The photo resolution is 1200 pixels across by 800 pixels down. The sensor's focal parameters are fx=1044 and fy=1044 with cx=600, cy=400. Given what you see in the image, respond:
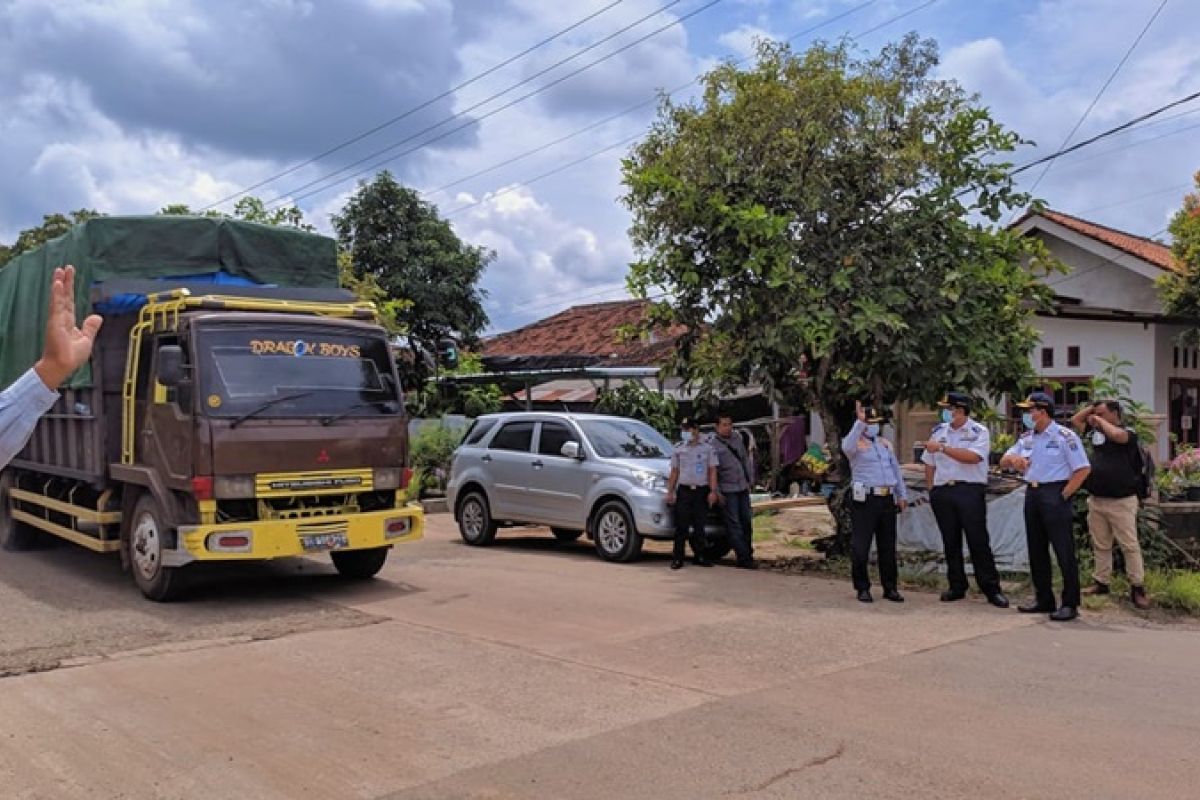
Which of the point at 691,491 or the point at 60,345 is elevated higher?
the point at 60,345

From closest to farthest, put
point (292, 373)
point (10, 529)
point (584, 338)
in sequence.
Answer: point (292, 373) < point (10, 529) < point (584, 338)

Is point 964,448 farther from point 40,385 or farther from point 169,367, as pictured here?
point 40,385

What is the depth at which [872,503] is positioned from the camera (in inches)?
373

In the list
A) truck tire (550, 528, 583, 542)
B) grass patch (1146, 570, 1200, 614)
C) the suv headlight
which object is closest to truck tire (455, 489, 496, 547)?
truck tire (550, 528, 583, 542)

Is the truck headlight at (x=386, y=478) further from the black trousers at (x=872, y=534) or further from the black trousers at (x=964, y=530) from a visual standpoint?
the black trousers at (x=964, y=530)

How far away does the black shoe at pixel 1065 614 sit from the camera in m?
8.44

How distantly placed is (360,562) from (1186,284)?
14465 millimetres

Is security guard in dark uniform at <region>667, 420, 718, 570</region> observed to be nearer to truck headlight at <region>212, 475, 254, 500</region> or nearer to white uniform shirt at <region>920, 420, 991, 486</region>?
white uniform shirt at <region>920, 420, 991, 486</region>

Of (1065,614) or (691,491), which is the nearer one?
(1065,614)

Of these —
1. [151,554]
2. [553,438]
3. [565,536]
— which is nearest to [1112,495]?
[553,438]

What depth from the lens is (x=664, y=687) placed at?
6.36 meters

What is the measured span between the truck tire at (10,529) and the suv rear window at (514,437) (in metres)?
5.65

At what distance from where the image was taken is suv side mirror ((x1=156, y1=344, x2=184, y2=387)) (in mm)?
8703

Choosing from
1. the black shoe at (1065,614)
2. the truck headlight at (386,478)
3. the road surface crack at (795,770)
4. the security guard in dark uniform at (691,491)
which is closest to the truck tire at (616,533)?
the security guard in dark uniform at (691,491)
